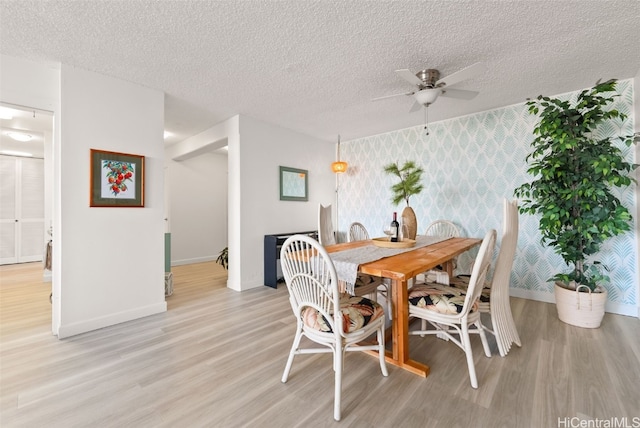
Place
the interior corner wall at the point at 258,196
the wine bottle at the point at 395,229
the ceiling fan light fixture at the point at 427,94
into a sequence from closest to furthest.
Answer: the ceiling fan light fixture at the point at 427,94 < the wine bottle at the point at 395,229 < the interior corner wall at the point at 258,196

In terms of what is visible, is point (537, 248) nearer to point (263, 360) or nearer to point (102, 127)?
point (263, 360)

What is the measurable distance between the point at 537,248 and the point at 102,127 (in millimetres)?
5007

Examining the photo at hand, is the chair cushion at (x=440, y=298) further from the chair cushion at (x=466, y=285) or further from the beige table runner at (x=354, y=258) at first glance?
the beige table runner at (x=354, y=258)

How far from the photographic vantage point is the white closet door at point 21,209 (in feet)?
17.0

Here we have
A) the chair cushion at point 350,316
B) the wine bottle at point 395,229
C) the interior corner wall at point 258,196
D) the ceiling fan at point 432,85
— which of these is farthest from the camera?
the interior corner wall at point 258,196

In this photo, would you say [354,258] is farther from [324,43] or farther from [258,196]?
[258,196]

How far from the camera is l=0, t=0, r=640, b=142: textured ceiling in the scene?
1.72 metres

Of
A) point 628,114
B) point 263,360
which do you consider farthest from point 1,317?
→ point 628,114

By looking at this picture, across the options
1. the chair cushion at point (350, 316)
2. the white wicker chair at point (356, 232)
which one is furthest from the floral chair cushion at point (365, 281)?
the white wicker chair at point (356, 232)

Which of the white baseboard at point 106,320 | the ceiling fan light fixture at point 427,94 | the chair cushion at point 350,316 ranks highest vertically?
the ceiling fan light fixture at point 427,94

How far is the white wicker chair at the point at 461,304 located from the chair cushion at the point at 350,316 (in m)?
0.34

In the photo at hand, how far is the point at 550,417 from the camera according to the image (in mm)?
1374

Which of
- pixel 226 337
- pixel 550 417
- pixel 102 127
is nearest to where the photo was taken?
pixel 550 417

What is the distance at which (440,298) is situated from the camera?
5.88ft
